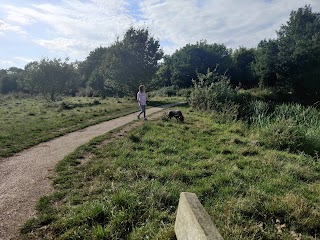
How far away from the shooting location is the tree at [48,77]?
27.9 m

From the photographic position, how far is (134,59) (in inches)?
1053

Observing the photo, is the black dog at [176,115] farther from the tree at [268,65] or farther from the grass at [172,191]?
the tree at [268,65]

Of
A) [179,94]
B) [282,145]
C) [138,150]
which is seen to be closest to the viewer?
[138,150]

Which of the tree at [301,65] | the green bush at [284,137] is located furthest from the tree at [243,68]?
the green bush at [284,137]

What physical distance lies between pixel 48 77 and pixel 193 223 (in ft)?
94.5

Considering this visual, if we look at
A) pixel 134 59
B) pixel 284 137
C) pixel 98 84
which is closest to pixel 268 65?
pixel 134 59

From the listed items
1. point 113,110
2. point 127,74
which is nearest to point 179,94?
point 127,74

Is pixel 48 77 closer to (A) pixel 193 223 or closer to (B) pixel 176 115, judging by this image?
(B) pixel 176 115

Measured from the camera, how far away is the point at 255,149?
775 centimetres

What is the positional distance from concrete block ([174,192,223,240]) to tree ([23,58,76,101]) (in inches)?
1110

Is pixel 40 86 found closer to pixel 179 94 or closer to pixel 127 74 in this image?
pixel 127 74

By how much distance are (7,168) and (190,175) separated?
179 inches

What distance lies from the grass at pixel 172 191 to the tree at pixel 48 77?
74.1 ft

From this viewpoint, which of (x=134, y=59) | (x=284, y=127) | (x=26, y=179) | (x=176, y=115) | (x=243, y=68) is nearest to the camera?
(x=26, y=179)
